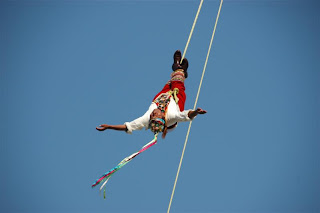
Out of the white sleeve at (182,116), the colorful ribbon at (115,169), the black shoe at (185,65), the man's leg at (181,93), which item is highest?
the black shoe at (185,65)

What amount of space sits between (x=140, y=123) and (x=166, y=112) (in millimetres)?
505

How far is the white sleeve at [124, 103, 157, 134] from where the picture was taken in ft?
33.8

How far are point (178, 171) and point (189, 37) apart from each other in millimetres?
2414

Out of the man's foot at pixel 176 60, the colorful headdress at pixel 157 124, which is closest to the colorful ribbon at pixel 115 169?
the colorful headdress at pixel 157 124

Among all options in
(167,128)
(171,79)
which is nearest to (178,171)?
(167,128)

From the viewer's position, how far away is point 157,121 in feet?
34.3

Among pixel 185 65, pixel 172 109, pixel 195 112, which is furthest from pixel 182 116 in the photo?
pixel 185 65

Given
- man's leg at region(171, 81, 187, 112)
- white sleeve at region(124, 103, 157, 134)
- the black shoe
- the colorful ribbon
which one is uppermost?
the black shoe

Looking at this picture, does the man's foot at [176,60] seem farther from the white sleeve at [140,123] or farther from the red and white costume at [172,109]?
the white sleeve at [140,123]

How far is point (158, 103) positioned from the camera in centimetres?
1076

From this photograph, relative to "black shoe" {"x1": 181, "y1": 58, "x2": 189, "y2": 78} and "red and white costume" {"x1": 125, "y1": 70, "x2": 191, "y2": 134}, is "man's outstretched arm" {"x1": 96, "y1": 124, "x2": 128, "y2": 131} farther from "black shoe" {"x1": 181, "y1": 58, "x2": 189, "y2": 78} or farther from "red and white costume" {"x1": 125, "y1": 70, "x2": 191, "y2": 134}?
"black shoe" {"x1": 181, "y1": 58, "x2": 189, "y2": 78}

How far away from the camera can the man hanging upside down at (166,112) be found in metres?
10.4

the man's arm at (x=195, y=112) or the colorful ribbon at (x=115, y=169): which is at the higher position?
the man's arm at (x=195, y=112)

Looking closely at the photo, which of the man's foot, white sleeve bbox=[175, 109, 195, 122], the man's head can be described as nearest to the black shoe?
the man's foot
